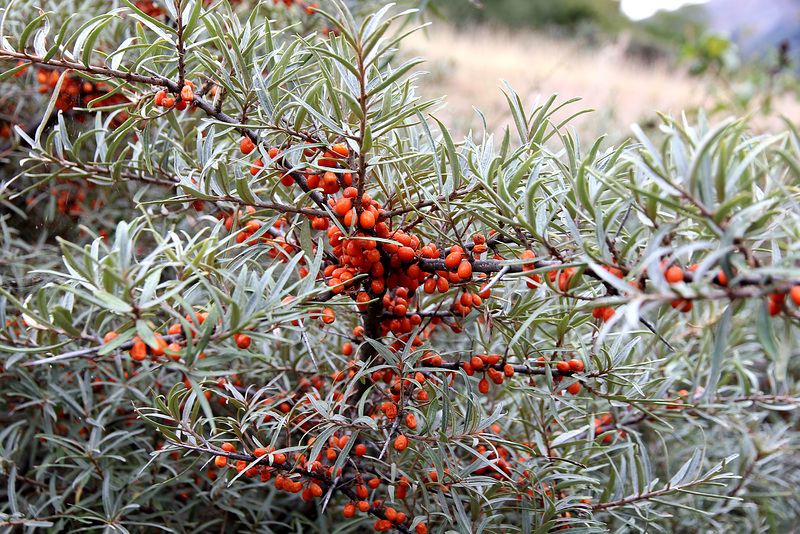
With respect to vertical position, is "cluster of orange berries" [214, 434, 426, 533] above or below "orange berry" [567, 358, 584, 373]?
below

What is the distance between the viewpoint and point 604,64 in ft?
26.3

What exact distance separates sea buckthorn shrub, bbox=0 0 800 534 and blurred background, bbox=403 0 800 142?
12 centimetres

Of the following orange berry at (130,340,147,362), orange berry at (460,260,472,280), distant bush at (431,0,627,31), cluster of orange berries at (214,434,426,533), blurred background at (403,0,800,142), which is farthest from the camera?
distant bush at (431,0,627,31)

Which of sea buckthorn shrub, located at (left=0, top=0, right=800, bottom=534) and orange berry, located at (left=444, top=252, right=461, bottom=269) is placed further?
orange berry, located at (left=444, top=252, right=461, bottom=269)

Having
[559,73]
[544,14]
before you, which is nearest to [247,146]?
[559,73]

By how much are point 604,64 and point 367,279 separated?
849 centimetres

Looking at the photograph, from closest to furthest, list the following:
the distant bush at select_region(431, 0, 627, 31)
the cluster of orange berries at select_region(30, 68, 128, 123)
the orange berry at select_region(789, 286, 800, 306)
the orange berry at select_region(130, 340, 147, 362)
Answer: the orange berry at select_region(789, 286, 800, 306) → the orange berry at select_region(130, 340, 147, 362) → the cluster of orange berries at select_region(30, 68, 128, 123) → the distant bush at select_region(431, 0, 627, 31)

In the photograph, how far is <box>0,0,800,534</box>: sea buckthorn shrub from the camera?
0.51m

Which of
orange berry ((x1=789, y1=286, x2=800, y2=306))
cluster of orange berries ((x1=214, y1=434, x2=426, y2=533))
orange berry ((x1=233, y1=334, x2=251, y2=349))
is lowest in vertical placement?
cluster of orange berries ((x1=214, y1=434, x2=426, y2=533))

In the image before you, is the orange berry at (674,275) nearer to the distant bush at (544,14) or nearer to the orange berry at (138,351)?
the orange berry at (138,351)

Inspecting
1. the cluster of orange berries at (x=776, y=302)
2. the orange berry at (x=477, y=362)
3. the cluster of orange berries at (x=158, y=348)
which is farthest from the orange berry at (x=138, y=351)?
the cluster of orange berries at (x=776, y=302)

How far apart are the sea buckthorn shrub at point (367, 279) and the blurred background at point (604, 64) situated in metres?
0.12

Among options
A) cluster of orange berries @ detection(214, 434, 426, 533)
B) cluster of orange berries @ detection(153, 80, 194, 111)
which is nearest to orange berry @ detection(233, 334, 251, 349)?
cluster of orange berries @ detection(214, 434, 426, 533)

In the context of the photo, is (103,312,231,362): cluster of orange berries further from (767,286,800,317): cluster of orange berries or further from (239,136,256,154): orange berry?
(767,286,800,317): cluster of orange berries
